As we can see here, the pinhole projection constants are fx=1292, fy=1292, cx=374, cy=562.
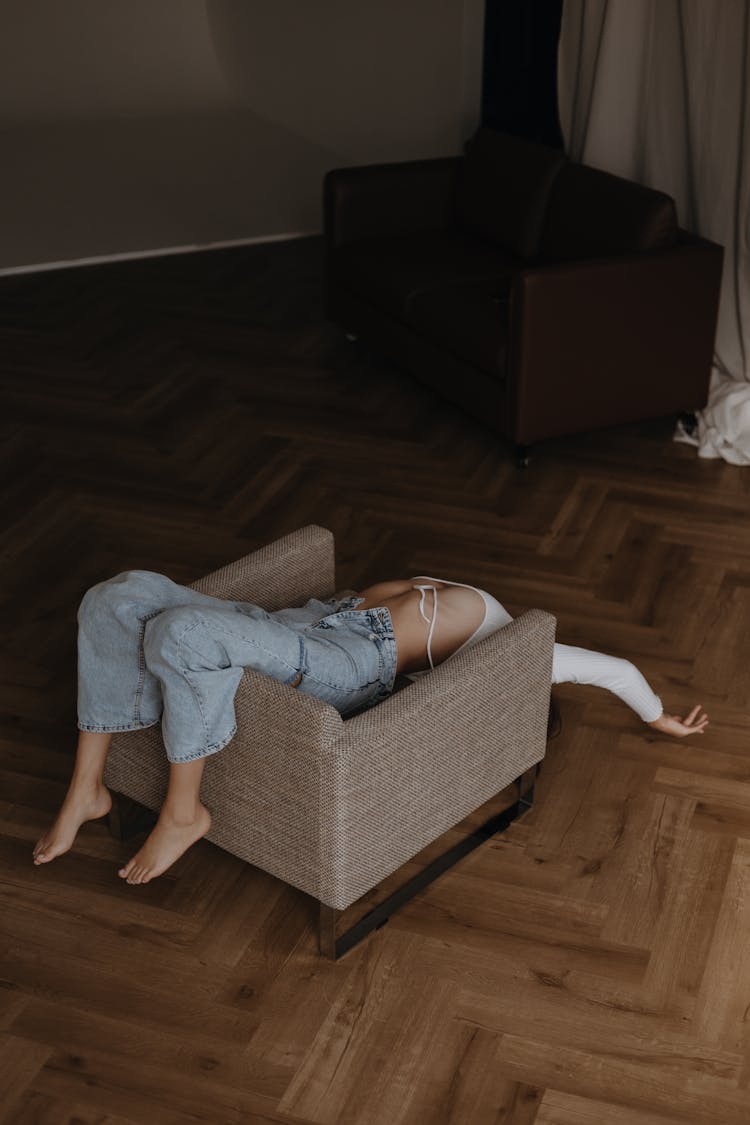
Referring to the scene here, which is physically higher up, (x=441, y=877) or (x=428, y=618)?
(x=428, y=618)

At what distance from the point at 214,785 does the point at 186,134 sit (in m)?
5.77

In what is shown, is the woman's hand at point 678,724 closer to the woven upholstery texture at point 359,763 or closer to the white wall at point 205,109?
the woven upholstery texture at point 359,763

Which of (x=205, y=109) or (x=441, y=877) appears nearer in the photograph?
(x=441, y=877)

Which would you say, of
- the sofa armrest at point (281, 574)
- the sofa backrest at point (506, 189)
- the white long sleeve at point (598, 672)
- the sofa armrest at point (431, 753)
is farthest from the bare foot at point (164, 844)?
the sofa backrest at point (506, 189)

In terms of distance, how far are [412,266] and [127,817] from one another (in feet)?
9.75

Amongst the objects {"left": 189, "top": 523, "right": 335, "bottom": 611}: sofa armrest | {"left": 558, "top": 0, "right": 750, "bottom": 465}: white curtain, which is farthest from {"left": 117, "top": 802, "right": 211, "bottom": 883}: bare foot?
{"left": 558, "top": 0, "right": 750, "bottom": 465}: white curtain

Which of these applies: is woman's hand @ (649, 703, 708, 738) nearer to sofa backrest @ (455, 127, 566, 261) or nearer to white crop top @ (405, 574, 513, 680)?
white crop top @ (405, 574, 513, 680)

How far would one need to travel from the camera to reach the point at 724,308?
5.05m

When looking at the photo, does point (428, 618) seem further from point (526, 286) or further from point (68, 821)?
point (526, 286)

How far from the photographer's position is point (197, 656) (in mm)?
2381

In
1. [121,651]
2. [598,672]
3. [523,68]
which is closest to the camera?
[121,651]

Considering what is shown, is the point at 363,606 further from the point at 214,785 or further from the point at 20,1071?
the point at 20,1071

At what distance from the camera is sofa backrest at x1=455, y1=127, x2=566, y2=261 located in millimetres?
5156

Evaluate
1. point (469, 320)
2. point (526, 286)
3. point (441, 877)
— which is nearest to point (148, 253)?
point (469, 320)
